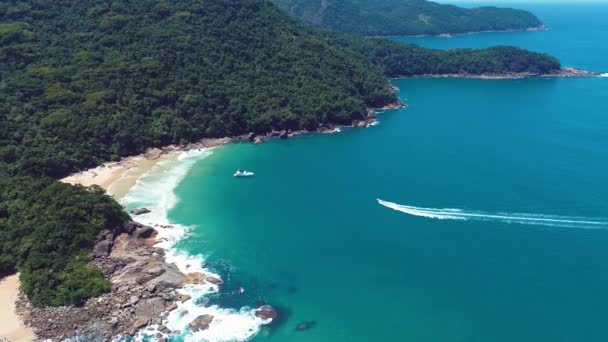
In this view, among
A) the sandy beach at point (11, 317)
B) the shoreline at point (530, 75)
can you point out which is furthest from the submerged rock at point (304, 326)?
the shoreline at point (530, 75)

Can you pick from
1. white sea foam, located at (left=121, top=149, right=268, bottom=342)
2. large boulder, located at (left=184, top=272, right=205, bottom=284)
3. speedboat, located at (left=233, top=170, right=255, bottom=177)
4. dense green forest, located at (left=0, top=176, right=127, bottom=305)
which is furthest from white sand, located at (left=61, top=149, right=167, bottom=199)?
large boulder, located at (left=184, top=272, right=205, bottom=284)

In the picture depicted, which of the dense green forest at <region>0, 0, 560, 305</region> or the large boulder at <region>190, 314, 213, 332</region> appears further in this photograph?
the dense green forest at <region>0, 0, 560, 305</region>

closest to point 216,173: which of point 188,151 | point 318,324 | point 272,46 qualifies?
point 188,151

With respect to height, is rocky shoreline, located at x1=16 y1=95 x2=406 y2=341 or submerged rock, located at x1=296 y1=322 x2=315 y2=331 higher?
rocky shoreline, located at x1=16 y1=95 x2=406 y2=341

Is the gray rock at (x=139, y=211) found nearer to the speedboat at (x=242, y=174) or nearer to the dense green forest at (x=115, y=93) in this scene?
the dense green forest at (x=115, y=93)

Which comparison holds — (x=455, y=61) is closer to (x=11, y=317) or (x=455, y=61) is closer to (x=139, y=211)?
(x=139, y=211)

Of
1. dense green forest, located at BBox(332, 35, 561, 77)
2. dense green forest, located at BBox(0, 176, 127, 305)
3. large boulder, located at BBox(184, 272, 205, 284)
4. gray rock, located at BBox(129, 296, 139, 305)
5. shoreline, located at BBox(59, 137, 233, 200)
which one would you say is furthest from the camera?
dense green forest, located at BBox(332, 35, 561, 77)

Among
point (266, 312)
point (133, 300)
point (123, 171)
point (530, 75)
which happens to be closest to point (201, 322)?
point (266, 312)

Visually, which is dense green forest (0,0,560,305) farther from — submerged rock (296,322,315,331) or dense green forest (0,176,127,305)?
submerged rock (296,322,315,331)
